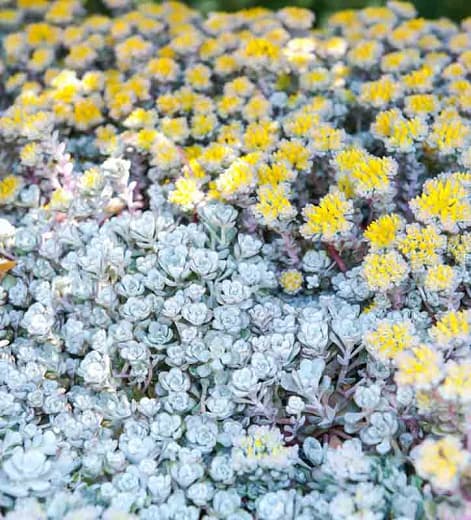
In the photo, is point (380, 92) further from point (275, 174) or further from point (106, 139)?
point (106, 139)

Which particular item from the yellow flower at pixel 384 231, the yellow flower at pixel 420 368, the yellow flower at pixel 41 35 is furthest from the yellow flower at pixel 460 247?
the yellow flower at pixel 41 35

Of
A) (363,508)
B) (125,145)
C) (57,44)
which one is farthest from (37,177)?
(363,508)

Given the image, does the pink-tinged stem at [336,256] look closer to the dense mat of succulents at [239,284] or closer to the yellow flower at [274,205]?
the dense mat of succulents at [239,284]

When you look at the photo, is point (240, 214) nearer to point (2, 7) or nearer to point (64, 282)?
point (64, 282)

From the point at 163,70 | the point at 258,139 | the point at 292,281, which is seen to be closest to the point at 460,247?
the point at 292,281

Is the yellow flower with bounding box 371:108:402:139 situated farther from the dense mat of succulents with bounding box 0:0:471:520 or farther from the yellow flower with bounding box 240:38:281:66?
the yellow flower with bounding box 240:38:281:66
